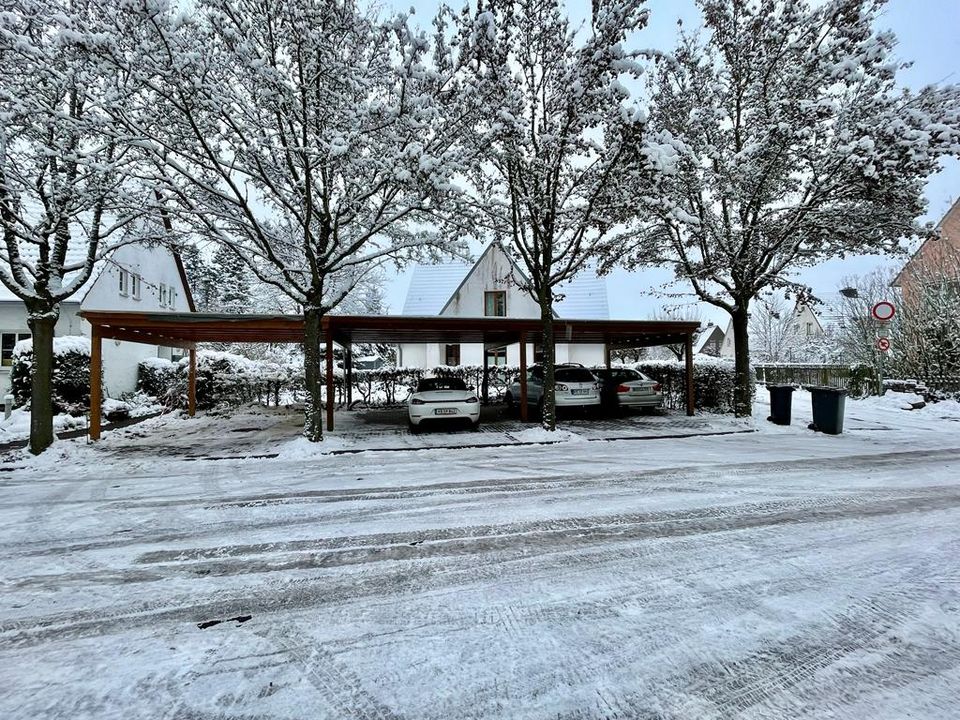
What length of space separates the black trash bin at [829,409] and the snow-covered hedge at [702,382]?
3357 millimetres

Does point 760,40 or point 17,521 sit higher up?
point 760,40

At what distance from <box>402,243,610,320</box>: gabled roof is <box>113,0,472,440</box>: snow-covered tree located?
51.5ft

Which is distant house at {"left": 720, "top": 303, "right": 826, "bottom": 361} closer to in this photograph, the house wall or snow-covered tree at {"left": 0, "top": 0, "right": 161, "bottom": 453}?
the house wall

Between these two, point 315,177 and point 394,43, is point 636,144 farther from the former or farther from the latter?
point 315,177

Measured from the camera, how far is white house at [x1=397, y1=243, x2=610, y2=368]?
80.6 ft

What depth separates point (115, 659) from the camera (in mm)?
2414

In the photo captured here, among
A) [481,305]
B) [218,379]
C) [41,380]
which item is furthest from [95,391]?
[481,305]

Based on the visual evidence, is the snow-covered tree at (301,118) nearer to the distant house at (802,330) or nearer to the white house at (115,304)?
the white house at (115,304)

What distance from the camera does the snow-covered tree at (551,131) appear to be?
8.70 m

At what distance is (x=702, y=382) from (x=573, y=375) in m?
5.08

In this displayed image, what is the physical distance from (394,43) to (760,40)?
27.1 ft

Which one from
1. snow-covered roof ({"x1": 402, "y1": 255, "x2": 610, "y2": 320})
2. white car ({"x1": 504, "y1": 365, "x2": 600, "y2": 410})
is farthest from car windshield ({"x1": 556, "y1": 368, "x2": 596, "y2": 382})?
snow-covered roof ({"x1": 402, "y1": 255, "x2": 610, "y2": 320})

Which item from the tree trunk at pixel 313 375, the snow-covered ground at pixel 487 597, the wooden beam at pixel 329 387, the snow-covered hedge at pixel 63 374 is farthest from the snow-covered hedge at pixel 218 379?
the snow-covered ground at pixel 487 597

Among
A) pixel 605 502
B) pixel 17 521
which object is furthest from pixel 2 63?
pixel 605 502
